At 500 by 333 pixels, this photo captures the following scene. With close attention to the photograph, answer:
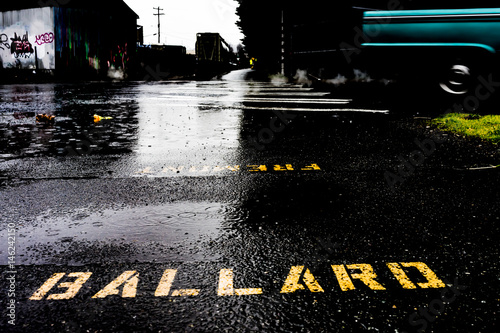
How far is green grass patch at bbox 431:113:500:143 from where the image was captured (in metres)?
6.91

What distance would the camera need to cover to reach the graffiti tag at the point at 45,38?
3469cm

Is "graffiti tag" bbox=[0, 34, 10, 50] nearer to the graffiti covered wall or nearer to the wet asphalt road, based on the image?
the graffiti covered wall

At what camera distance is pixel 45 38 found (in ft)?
114

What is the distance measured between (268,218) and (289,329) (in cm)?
148

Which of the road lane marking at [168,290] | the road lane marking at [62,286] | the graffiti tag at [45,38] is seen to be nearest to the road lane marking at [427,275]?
the road lane marking at [168,290]

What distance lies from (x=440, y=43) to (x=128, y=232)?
831 centimetres

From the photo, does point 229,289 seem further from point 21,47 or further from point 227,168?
point 21,47

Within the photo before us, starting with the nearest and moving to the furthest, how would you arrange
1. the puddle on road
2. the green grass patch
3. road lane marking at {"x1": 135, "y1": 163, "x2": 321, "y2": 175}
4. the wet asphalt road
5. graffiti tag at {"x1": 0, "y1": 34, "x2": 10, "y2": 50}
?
the wet asphalt road → the puddle on road → road lane marking at {"x1": 135, "y1": 163, "x2": 321, "y2": 175} → the green grass patch → graffiti tag at {"x1": 0, "y1": 34, "x2": 10, "y2": 50}

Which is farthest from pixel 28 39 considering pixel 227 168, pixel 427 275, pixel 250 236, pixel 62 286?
pixel 427 275

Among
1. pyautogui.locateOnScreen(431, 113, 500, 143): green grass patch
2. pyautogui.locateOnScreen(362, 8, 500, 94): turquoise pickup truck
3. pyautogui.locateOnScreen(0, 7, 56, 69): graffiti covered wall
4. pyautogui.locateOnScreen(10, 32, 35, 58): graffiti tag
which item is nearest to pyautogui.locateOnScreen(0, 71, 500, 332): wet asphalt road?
pyautogui.locateOnScreen(431, 113, 500, 143): green grass patch

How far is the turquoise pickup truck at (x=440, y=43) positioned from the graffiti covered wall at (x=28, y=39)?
3021 cm

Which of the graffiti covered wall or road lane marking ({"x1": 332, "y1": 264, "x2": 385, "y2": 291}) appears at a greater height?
the graffiti covered wall

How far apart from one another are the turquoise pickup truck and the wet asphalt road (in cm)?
342

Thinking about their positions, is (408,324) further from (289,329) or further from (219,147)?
(219,147)
